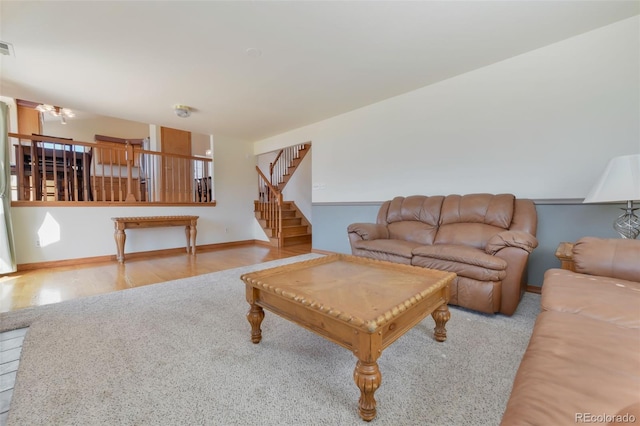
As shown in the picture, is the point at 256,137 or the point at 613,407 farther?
the point at 256,137

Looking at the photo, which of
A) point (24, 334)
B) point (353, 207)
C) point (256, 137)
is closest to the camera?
point (24, 334)

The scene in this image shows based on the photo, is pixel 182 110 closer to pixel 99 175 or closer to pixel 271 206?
pixel 99 175

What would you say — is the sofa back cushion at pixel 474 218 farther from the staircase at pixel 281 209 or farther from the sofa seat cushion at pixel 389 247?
the staircase at pixel 281 209

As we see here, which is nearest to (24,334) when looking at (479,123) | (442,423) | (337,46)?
(442,423)

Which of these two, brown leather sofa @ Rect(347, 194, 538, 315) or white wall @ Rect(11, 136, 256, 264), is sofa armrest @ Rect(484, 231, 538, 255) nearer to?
brown leather sofa @ Rect(347, 194, 538, 315)

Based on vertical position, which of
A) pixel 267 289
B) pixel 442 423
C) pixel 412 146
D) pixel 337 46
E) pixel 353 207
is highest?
pixel 337 46

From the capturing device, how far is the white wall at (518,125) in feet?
7.19

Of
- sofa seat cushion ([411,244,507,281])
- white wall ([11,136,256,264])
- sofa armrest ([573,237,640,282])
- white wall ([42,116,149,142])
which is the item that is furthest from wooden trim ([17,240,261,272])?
sofa armrest ([573,237,640,282])

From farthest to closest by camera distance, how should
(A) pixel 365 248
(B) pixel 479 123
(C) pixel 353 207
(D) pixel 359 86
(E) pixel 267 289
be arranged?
(C) pixel 353 207 → (D) pixel 359 86 → (B) pixel 479 123 → (A) pixel 365 248 → (E) pixel 267 289

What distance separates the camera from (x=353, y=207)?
13.6 feet

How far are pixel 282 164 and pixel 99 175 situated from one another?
142 inches

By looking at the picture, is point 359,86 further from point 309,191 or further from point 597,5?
point 309,191

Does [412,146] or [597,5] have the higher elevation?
[597,5]

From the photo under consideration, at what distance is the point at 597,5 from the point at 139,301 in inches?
173
